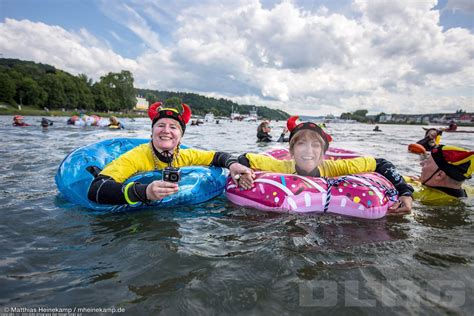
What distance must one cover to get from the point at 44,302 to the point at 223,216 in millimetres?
2146

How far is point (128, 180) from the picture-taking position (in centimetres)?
367

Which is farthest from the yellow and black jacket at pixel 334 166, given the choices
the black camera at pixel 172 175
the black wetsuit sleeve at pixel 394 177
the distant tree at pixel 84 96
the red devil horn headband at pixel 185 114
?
the distant tree at pixel 84 96

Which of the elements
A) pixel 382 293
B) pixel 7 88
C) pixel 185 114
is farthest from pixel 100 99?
pixel 382 293

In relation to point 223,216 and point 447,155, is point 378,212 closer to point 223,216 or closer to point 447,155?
point 447,155

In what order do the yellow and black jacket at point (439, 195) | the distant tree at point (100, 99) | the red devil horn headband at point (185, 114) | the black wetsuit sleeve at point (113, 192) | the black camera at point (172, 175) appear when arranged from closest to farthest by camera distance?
1. the black camera at point (172, 175)
2. the black wetsuit sleeve at point (113, 192)
3. the red devil horn headband at point (185, 114)
4. the yellow and black jacket at point (439, 195)
5. the distant tree at point (100, 99)

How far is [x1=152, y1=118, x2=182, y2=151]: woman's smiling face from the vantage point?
3.92 meters

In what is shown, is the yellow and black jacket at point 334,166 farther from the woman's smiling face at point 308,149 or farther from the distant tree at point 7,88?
the distant tree at point 7,88

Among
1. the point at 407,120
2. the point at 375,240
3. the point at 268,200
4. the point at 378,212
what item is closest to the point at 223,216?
the point at 268,200

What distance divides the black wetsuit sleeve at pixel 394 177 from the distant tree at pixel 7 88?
229 feet

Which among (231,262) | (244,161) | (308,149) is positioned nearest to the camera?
(231,262)

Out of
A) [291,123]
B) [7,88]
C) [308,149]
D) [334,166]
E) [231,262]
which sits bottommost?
[231,262]

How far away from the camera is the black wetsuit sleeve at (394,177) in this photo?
13.2 ft

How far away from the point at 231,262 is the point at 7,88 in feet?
229

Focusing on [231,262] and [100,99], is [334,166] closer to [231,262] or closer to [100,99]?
[231,262]
